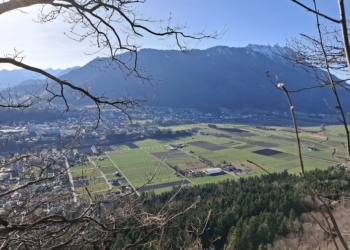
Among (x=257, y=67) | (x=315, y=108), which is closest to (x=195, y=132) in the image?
(x=315, y=108)

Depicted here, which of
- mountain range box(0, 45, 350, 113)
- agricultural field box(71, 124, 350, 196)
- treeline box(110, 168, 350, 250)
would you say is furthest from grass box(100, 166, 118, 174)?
mountain range box(0, 45, 350, 113)

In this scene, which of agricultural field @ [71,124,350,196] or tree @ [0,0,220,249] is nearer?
tree @ [0,0,220,249]

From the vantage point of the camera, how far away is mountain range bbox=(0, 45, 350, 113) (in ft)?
315

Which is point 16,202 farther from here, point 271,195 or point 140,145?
point 140,145

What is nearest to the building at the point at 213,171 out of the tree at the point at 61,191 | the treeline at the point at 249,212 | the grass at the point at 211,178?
the grass at the point at 211,178

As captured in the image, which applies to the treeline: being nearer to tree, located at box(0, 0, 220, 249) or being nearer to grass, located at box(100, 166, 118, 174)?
tree, located at box(0, 0, 220, 249)

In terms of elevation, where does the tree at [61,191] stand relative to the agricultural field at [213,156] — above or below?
above

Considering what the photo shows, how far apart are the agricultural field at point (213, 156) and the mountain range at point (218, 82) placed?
3843 centimetres

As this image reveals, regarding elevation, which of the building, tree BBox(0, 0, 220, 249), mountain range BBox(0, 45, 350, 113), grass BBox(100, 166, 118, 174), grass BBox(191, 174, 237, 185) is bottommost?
grass BBox(100, 166, 118, 174)

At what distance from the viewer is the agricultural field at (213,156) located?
27766mm

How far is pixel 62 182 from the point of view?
288 centimetres

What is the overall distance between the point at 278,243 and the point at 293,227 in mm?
1457

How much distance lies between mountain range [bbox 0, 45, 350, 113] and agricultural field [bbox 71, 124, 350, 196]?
38426 mm

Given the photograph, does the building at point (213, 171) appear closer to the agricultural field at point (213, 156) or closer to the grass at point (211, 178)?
the agricultural field at point (213, 156)
